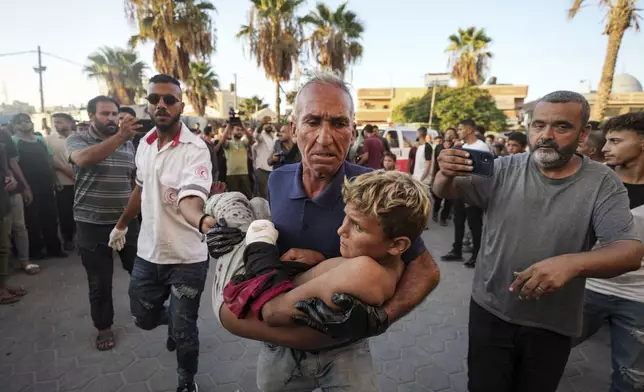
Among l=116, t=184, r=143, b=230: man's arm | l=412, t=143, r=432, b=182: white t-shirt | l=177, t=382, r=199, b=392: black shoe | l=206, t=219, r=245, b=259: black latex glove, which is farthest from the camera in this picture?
l=412, t=143, r=432, b=182: white t-shirt

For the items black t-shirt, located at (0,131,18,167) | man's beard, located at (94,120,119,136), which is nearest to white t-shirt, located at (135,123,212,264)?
man's beard, located at (94,120,119,136)

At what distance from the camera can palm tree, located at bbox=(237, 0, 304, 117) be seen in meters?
18.4

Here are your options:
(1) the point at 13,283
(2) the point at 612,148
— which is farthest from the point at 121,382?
(2) the point at 612,148

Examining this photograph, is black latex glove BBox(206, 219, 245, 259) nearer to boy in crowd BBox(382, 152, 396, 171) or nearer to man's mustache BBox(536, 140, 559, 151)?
man's mustache BBox(536, 140, 559, 151)

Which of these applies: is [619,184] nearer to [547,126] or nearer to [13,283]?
[547,126]

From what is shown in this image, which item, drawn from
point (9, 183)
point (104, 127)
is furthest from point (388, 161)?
point (9, 183)

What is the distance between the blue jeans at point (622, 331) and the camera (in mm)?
2133

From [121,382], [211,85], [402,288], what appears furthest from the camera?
[211,85]

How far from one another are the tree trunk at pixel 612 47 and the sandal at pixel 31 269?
1629 cm

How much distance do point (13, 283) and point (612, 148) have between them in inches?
274

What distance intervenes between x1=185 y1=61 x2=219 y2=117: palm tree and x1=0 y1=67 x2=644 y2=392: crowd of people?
26.5m

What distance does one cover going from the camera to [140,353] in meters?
3.33

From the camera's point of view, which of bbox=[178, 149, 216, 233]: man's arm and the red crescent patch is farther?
the red crescent patch

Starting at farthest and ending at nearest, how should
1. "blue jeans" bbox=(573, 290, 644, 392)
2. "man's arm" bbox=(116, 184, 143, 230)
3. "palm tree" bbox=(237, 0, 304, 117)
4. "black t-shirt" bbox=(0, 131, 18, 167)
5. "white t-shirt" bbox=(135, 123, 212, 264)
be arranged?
1. "palm tree" bbox=(237, 0, 304, 117)
2. "black t-shirt" bbox=(0, 131, 18, 167)
3. "man's arm" bbox=(116, 184, 143, 230)
4. "white t-shirt" bbox=(135, 123, 212, 264)
5. "blue jeans" bbox=(573, 290, 644, 392)
